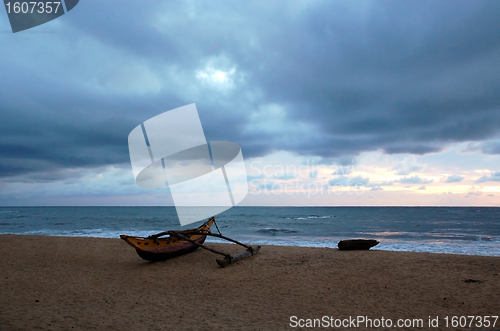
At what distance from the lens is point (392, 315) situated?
5219mm

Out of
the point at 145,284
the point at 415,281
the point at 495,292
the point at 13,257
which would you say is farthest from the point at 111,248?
the point at 495,292

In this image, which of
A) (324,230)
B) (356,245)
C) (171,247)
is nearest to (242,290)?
(171,247)

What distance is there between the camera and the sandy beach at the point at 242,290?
514 cm

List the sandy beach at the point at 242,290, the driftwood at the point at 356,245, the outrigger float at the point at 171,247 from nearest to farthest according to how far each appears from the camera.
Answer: the sandy beach at the point at 242,290, the outrigger float at the point at 171,247, the driftwood at the point at 356,245

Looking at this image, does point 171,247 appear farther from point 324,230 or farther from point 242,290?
point 324,230

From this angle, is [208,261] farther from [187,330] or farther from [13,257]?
[13,257]

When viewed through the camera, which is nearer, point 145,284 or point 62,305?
point 62,305

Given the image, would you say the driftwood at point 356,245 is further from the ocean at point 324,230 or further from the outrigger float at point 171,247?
the ocean at point 324,230

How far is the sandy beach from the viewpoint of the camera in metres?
5.14

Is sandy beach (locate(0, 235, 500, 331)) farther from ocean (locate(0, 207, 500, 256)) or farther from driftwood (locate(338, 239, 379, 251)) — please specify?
ocean (locate(0, 207, 500, 256))

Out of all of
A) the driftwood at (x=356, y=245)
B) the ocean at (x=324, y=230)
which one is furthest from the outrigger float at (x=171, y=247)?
the ocean at (x=324, y=230)

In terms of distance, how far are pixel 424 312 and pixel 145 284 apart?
21.7 feet

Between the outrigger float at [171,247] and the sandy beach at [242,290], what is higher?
the outrigger float at [171,247]

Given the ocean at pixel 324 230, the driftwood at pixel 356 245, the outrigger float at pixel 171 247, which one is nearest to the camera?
the outrigger float at pixel 171 247
